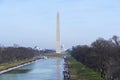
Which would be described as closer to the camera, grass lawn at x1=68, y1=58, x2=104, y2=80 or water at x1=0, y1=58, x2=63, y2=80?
grass lawn at x1=68, y1=58, x2=104, y2=80

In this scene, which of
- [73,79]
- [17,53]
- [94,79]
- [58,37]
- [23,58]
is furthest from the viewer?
[58,37]

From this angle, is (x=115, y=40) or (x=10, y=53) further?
(x=10, y=53)

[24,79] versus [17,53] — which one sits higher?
[17,53]

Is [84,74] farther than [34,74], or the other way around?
[34,74]

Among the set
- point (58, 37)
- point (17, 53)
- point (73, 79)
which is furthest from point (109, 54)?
point (58, 37)

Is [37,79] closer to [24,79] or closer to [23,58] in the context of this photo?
[24,79]

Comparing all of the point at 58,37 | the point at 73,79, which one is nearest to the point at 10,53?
the point at 58,37

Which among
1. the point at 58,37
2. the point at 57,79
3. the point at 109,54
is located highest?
the point at 58,37

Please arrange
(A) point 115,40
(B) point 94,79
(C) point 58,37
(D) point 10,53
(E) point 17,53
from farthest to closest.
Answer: (C) point 58,37, (E) point 17,53, (D) point 10,53, (A) point 115,40, (B) point 94,79

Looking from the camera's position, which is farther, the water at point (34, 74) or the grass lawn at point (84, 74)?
the water at point (34, 74)
